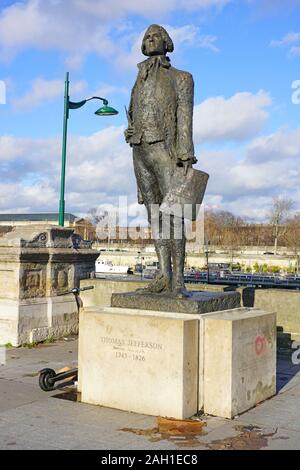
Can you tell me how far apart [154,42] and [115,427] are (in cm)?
444

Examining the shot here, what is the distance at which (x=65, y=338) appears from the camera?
11.2 metres

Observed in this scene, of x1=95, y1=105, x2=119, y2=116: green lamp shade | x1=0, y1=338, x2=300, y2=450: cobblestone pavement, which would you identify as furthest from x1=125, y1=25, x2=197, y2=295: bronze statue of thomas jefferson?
x1=95, y1=105, x2=119, y2=116: green lamp shade

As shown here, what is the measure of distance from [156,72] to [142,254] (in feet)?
187

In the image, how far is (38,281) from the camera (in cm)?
1090

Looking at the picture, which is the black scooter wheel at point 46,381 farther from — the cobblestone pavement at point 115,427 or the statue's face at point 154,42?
the statue's face at point 154,42

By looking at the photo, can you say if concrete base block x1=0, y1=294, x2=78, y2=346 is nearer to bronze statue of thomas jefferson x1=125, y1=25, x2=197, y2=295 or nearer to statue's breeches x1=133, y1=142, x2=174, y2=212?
bronze statue of thomas jefferson x1=125, y1=25, x2=197, y2=295

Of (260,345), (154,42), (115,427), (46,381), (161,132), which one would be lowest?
(115,427)

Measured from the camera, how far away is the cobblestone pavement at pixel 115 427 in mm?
5180

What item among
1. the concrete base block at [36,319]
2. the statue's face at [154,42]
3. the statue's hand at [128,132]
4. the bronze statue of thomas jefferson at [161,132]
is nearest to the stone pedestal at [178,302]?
the bronze statue of thomas jefferson at [161,132]

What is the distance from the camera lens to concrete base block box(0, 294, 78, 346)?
403 inches

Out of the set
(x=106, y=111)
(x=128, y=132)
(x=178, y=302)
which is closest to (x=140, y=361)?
(x=178, y=302)

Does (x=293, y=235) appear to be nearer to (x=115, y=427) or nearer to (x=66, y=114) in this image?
(x=66, y=114)
